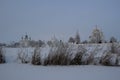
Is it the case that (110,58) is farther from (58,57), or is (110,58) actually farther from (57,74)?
(57,74)

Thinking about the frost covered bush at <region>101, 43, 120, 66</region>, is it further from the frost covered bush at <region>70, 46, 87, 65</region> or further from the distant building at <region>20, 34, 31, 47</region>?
the distant building at <region>20, 34, 31, 47</region>

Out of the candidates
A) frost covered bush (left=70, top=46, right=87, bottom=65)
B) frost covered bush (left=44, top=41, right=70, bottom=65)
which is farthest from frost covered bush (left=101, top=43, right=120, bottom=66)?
frost covered bush (left=44, top=41, right=70, bottom=65)

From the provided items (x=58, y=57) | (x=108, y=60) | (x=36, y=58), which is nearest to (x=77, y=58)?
(x=58, y=57)

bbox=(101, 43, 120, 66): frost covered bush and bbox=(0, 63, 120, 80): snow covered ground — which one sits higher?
bbox=(101, 43, 120, 66): frost covered bush

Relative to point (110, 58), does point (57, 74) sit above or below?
below

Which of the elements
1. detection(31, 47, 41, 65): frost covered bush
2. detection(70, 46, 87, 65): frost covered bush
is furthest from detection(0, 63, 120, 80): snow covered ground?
detection(70, 46, 87, 65): frost covered bush

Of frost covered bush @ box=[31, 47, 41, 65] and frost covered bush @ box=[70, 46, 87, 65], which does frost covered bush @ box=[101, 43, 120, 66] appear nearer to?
frost covered bush @ box=[70, 46, 87, 65]

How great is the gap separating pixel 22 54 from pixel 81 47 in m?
1.90

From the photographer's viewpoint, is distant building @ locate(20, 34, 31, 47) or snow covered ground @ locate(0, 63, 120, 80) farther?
distant building @ locate(20, 34, 31, 47)

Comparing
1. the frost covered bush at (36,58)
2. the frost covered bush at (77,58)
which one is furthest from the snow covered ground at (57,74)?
the frost covered bush at (77,58)

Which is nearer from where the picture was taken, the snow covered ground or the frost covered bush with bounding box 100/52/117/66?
the snow covered ground

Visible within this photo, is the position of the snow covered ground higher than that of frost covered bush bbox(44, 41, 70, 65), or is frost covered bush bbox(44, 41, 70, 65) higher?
frost covered bush bbox(44, 41, 70, 65)

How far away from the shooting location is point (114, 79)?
135 inches

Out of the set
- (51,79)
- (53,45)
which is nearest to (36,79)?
(51,79)
